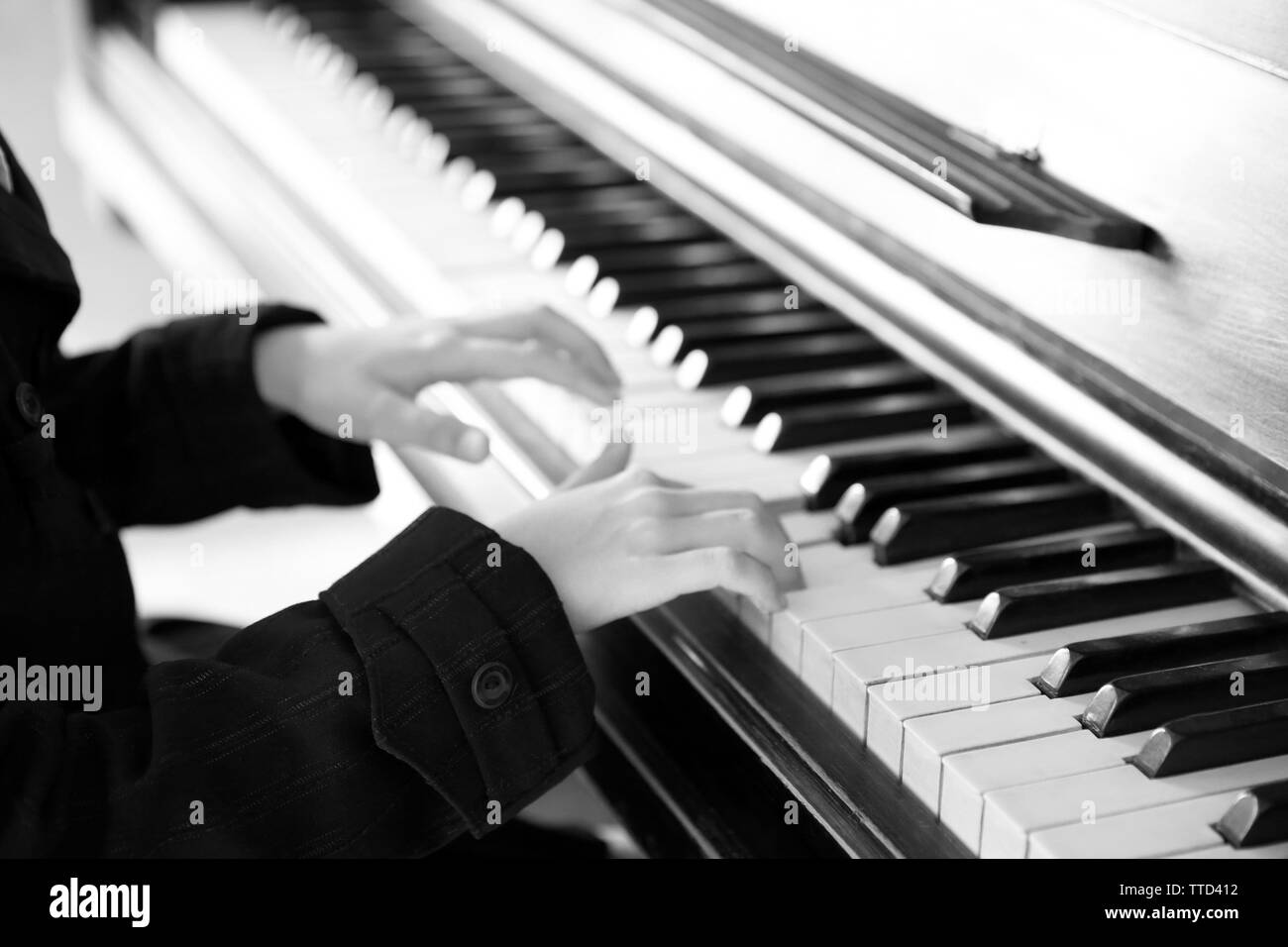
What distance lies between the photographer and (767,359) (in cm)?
141

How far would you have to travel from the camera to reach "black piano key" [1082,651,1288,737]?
35.2 inches

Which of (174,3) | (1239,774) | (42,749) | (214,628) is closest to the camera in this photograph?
(1239,774)

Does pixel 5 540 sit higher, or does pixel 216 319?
pixel 216 319

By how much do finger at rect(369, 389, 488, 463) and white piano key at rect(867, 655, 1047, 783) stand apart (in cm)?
48

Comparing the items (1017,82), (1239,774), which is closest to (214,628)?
(1017,82)

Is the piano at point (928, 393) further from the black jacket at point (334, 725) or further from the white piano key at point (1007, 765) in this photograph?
the black jacket at point (334, 725)

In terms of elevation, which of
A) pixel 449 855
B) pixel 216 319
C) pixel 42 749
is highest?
pixel 216 319

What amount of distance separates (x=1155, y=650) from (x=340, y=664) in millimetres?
551

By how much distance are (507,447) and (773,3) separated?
57cm

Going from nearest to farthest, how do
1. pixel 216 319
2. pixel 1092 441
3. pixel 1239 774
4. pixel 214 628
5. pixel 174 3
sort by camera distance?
pixel 1239 774, pixel 1092 441, pixel 216 319, pixel 214 628, pixel 174 3

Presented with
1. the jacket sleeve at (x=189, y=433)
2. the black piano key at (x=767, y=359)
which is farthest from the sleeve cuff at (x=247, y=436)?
the black piano key at (x=767, y=359)

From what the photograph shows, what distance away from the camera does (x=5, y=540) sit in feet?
3.89

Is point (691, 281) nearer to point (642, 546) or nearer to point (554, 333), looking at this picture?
point (554, 333)
